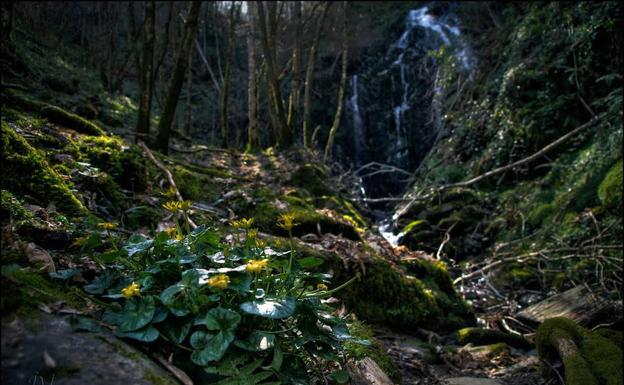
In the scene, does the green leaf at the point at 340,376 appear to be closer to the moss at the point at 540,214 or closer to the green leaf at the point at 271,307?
the green leaf at the point at 271,307

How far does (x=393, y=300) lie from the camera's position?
363cm

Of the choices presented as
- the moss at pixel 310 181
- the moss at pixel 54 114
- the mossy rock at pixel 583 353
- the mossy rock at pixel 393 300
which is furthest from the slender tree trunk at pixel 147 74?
the mossy rock at pixel 583 353

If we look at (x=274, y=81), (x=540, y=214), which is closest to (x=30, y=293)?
(x=540, y=214)

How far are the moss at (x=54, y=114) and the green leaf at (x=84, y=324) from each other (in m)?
3.26

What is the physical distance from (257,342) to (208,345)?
165 millimetres

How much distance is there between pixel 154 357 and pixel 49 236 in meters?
0.94

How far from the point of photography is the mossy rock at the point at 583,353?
2467 millimetres

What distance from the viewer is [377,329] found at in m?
3.37

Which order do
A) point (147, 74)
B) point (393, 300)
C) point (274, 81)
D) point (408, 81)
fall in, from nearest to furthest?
1. point (393, 300)
2. point (147, 74)
3. point (274, 81)
4. point (408, 81)

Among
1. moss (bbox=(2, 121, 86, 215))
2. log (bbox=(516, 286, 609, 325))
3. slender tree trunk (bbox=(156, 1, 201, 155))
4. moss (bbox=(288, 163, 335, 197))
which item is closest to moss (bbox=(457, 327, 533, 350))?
log (bbox=(516, 286, 609, 325))

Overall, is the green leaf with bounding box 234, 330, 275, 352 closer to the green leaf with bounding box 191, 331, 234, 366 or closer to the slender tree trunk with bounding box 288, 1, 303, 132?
the green leaf with bounding box 191, 331, 234, 366

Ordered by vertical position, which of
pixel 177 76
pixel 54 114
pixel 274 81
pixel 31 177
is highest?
pixel 274 81

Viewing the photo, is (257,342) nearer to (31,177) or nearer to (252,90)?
(31,177)

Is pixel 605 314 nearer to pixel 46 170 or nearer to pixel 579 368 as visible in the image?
pixel 579 368
